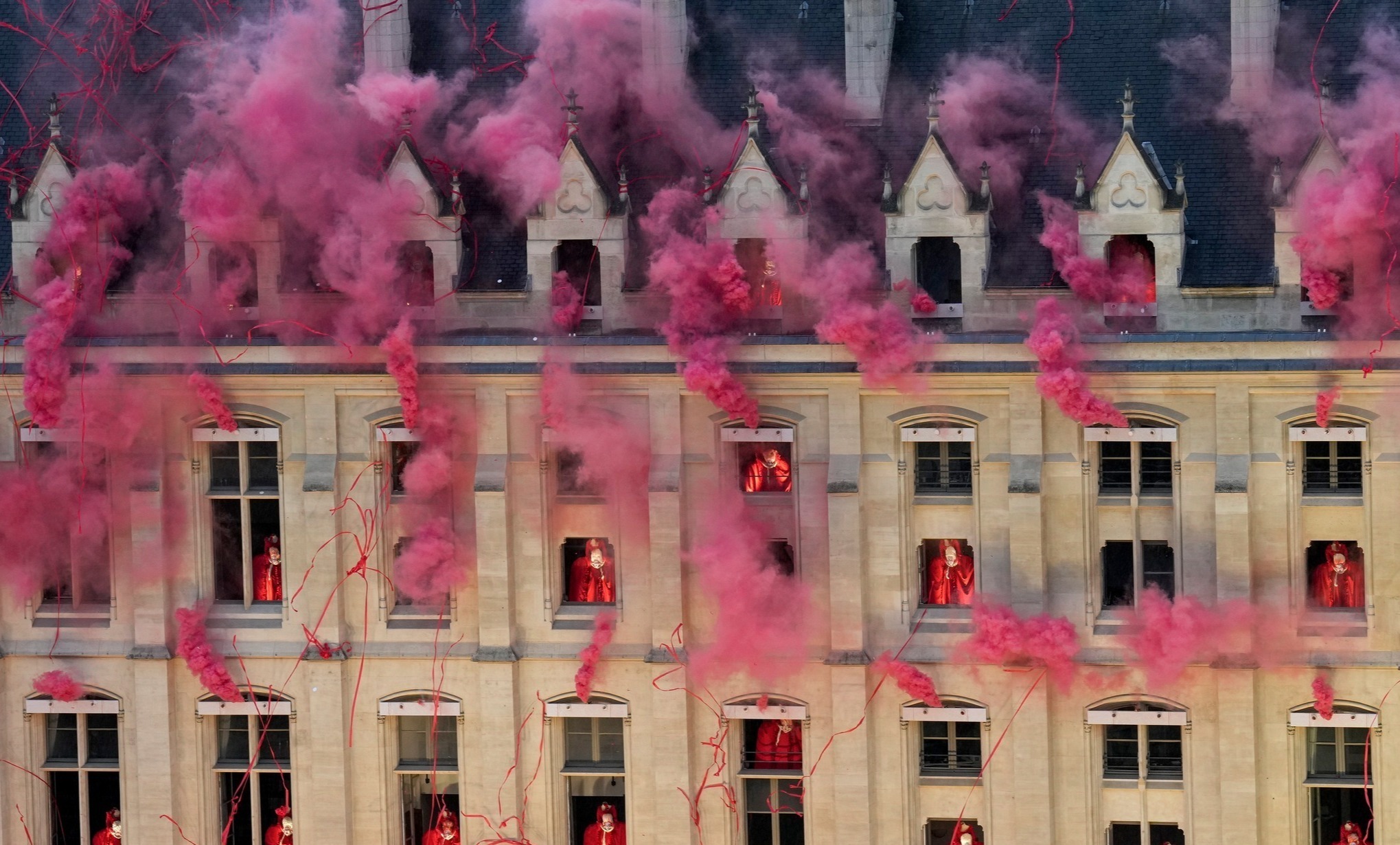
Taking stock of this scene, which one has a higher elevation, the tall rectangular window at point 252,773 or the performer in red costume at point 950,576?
the performer in red costume at point 950,576

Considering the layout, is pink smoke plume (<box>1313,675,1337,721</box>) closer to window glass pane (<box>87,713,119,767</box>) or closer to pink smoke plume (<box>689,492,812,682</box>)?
pink smoke plume (<box>689,492,812,682</box>)

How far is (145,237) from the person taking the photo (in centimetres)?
5881

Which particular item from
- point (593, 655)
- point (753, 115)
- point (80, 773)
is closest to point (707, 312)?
point (753, 115)

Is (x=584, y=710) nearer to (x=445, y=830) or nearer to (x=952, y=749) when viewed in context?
(x=445, y=830)

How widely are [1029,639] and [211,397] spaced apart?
17753mm

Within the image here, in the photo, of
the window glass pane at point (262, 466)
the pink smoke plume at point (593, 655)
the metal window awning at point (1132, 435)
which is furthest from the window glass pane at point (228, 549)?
the metal window awning at point (1132, 435)

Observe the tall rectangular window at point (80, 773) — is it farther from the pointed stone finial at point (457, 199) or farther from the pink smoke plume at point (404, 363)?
the pointed stone finial at point (457, 199)

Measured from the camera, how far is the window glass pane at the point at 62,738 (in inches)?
2312

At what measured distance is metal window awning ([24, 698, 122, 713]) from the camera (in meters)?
57.9

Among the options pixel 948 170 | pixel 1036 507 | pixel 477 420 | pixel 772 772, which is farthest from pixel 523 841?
pixel 948 170

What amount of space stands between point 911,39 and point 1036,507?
445 inches

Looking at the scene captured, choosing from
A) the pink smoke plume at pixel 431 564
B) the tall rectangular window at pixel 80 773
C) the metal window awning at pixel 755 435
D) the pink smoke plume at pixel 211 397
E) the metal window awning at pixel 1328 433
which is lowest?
the tall rectangular window at pixel 80 773

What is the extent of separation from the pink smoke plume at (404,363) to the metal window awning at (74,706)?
9386mm

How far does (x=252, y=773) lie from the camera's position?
5772 cm
